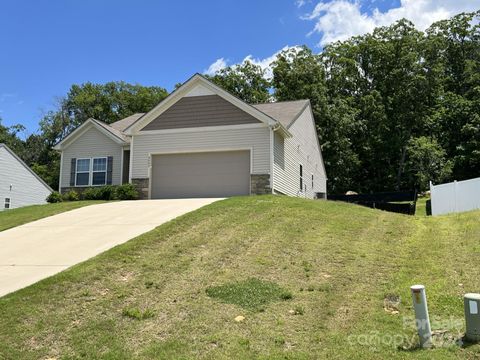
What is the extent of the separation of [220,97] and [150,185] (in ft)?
16.7

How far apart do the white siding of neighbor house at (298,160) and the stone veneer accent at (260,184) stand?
420mm

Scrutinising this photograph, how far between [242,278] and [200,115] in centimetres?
1433

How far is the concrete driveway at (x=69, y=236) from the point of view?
9.38m

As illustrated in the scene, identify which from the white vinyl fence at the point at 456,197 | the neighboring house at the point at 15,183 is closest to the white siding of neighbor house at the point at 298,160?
the white vinyl fence at the point at 456,197

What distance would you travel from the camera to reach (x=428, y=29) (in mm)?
48656

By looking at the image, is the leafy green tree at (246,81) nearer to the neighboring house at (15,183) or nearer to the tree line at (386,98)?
the tree line at (386,98)

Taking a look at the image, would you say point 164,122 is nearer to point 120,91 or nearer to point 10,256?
point 10,256

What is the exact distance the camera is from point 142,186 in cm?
2234

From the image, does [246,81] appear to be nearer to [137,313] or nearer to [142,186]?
[142,186]

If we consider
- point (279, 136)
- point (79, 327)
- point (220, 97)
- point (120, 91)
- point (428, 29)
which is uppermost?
point (428, 29)

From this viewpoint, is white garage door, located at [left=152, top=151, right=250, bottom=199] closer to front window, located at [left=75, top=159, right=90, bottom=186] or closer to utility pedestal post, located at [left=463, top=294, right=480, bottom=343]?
front window, located at [left=75, top=159, right=90, bottom=186]

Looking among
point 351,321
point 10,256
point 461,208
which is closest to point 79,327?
point 351,321

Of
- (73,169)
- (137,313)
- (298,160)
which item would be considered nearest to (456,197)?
(298,160)

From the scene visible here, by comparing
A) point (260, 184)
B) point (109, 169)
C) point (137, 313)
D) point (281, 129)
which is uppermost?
point (281, 129)
